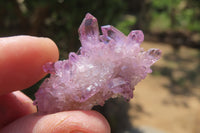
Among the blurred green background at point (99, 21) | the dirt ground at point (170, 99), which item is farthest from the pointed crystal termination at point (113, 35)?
the dirt ground at point (170, 99)

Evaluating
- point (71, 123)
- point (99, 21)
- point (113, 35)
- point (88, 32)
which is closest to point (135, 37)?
point (113, 35)

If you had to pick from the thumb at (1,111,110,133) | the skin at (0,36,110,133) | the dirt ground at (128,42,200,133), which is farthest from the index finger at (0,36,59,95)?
the dirt ground at (128,42,200,133)

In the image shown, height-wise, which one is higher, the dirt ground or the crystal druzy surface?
the crystal druzy surface

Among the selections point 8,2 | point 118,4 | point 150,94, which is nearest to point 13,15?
point 8,2

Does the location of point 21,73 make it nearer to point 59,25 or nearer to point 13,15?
point 59,25

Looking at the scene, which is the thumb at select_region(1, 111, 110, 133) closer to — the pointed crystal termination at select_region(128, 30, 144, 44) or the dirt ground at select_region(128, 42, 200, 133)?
the pointed crystal termination at select_region(128, 30, 144, 44)

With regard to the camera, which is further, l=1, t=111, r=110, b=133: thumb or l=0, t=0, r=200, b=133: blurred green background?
l=0, t=0, r=200, b=133: blurred green background

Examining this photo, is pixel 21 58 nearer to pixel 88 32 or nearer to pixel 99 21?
pixel 88 32
